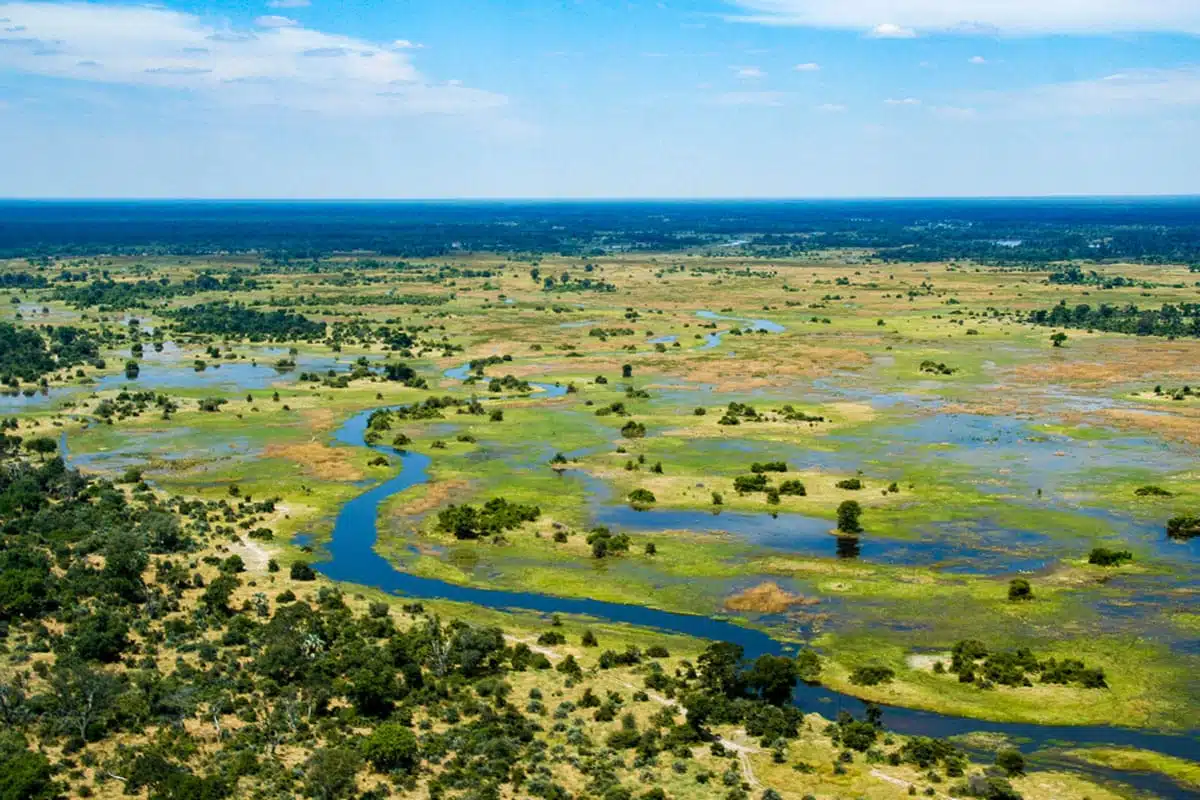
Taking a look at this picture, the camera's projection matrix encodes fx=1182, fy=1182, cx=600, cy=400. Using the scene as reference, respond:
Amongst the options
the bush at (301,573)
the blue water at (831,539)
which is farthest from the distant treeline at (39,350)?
the blue water at (831,539)

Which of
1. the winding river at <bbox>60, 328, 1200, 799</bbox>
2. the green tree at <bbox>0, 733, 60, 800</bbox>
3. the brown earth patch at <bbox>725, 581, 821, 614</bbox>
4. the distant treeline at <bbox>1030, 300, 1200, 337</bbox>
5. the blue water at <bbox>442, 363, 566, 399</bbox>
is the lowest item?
the winding river at <bbox>60, 328, 1200, 799</bbox>

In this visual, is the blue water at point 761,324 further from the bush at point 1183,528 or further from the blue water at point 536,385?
the bush at point 1183,528

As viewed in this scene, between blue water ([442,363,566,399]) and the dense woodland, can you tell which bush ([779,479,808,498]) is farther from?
blue water ([442,363,566,399])

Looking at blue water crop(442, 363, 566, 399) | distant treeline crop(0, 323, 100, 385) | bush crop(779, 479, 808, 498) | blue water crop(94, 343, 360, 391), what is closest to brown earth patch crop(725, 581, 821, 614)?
bush crop(779, 479, 808, 498)

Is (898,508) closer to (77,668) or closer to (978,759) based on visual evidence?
(978,759)

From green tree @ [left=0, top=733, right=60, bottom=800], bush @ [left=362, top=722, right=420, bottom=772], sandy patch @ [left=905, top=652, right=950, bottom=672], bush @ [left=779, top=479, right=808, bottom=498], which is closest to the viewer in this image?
green tree @ [left=0, top=733, right=60, bottom=800]

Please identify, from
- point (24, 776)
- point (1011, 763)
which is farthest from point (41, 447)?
point (1011, 763)

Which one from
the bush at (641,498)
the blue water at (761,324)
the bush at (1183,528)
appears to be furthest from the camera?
the blue water at (761,324)
